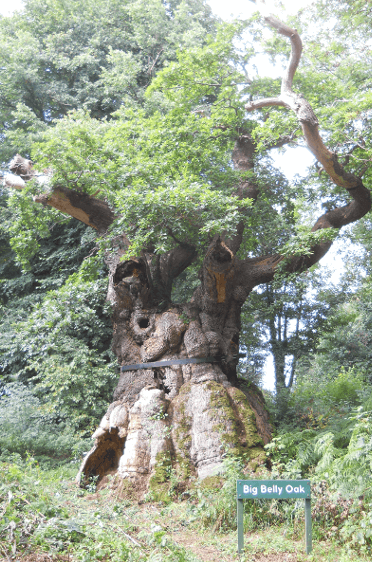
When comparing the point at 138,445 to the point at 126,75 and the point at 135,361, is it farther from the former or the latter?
the point at 126,75

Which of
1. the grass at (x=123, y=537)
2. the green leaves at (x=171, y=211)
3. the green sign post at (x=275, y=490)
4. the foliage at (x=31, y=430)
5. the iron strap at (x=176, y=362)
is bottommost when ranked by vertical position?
the grass at (x=123, y=537)

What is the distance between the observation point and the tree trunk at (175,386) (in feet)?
21.8

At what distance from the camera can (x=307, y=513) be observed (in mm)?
4152

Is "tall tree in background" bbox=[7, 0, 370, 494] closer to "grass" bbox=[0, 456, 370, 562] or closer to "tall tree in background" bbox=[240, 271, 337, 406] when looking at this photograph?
"grass" bbox=[0, 456, 370, 562]

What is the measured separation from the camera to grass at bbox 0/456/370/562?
3.41 meters

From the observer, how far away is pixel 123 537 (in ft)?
13.4

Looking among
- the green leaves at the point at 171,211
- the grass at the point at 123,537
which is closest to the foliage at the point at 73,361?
the green leaves at the point at 171,211

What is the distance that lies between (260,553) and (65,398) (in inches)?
289

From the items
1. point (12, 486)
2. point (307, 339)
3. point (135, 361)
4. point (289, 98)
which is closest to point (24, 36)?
point (289, 98)

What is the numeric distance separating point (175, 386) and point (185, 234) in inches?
117

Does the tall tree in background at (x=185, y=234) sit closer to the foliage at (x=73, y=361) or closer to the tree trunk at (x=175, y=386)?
the tree trunk at (x=175, y=386)

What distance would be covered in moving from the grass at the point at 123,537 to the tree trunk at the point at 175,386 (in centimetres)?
97

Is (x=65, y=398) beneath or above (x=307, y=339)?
beneath

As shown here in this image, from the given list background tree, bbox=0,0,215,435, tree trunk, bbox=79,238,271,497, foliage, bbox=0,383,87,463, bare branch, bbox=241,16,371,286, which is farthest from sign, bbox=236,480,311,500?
foliage, bbox=0,383,87,463
